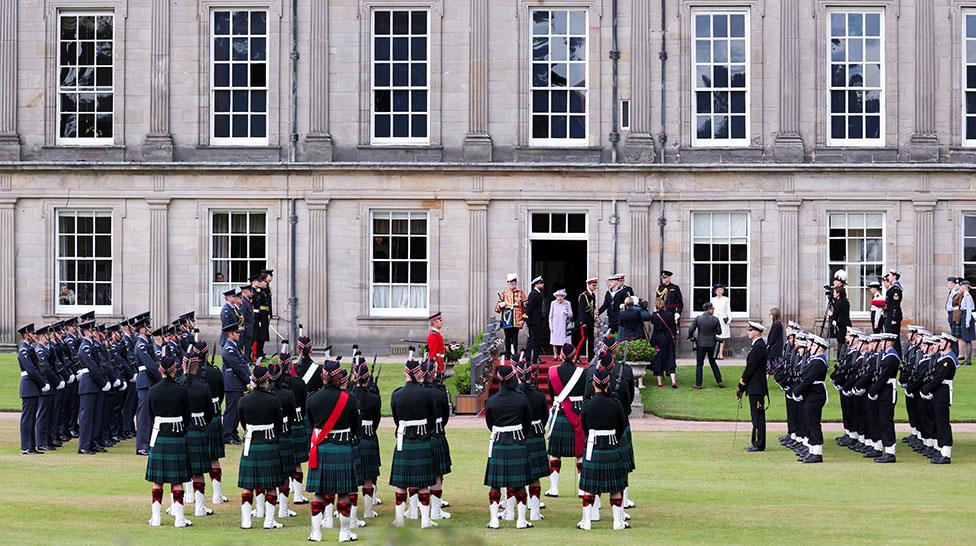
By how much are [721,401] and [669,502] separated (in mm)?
10888

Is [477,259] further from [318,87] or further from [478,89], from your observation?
[318,87]

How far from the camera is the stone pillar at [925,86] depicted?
38.2 m

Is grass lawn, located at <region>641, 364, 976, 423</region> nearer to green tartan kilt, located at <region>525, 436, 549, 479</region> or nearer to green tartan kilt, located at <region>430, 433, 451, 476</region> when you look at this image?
green tartan kilt, located at <region>525, 436, 549, 479</region>

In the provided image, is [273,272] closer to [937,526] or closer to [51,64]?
[51,64]

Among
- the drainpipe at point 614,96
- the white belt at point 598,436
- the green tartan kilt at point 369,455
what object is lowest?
the green tartan kilt at point 369,455

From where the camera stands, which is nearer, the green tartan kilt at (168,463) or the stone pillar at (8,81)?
the green tartan kilt at (168,463)

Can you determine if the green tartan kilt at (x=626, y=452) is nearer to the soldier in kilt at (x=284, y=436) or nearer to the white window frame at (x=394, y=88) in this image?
the soldier in kilt at (x=284, y=436)

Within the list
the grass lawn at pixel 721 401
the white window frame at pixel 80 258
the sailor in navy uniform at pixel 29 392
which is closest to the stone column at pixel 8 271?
the white window frame at pixel 80 258

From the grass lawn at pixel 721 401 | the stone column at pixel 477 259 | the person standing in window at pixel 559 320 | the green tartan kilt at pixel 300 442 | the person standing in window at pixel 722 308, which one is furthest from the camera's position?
the stone column at pixel 477 259

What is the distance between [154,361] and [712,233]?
1687cm

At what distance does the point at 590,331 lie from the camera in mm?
34031

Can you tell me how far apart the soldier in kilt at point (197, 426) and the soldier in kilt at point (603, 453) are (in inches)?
173

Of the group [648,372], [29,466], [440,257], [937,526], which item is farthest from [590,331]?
[937,526]

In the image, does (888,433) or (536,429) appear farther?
(888,433)
